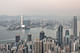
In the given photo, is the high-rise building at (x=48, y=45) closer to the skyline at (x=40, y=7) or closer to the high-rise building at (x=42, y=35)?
the high-rise building at (x=42, y=35)

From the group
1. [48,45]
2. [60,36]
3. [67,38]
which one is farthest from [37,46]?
[67,38]

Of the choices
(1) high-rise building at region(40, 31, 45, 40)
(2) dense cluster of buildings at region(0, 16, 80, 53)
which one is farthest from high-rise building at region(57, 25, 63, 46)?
(1) high-rise building at region(40, 31, 45, 40)

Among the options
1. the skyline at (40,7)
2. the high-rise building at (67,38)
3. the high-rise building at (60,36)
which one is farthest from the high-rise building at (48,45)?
the skyline at (40,7)

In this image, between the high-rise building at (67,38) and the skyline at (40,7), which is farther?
the high-rise building at (67,38)

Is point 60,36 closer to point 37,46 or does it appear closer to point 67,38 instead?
point 67,38

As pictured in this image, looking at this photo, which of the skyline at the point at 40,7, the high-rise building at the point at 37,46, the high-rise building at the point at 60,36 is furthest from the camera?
the high-rise building at the point at 60,36
